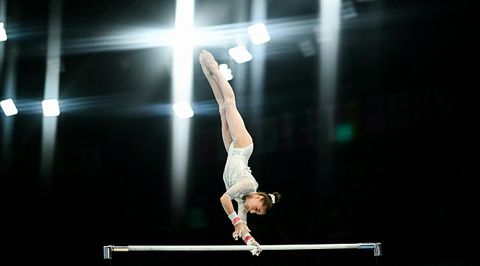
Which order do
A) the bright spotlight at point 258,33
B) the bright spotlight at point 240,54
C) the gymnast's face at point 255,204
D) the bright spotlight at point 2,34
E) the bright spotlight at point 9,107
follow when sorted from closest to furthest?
the gymnast's face at point 255,204
the bright spotlight at point 2,34
the bright spotlight at point 258,33
the bright spotlight at point 240,54
the bright spotlight at point 9,107

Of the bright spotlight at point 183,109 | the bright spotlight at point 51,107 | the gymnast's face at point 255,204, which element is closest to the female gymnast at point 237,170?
the gymnast's face at point 255,204

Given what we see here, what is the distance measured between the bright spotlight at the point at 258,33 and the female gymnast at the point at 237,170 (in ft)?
8.13

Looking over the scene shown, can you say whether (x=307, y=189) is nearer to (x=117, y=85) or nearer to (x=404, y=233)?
(x=404, y=233)

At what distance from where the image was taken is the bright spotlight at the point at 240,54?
946cm

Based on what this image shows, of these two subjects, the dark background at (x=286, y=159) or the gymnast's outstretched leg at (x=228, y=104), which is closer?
the gymnast's outstretched leg at (x=228, y=104)

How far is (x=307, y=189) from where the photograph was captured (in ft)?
36.2

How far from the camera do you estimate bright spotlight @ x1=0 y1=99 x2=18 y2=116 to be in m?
9.73

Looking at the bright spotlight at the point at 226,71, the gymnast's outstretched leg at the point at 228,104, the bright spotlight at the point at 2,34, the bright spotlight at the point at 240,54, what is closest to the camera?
the gymnast's outstretched leg at the point at 228,104

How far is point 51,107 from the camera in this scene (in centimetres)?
995

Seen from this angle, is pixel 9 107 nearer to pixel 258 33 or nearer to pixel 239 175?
pixel 258 33

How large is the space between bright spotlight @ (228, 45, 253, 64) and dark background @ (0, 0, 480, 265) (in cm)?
26

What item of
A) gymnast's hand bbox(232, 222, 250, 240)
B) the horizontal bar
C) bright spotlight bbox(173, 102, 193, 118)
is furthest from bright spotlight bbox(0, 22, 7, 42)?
gymnast's hand bbox(232, 222, 250, 240)

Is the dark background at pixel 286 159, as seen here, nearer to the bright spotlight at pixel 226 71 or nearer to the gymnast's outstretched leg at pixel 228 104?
the bright spotlight at pixel 226 71

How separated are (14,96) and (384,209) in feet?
21.2
